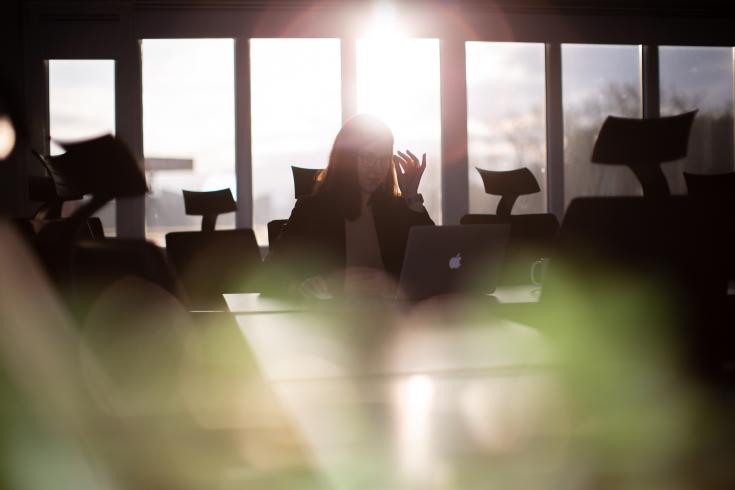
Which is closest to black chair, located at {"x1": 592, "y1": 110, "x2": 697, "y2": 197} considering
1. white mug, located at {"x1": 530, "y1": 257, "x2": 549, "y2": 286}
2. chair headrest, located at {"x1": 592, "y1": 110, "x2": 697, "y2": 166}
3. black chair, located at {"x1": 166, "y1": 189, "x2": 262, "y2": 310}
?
chair headrest, located at {"x1": 592, "y1": 110, "x2": 697, "y2": 166}

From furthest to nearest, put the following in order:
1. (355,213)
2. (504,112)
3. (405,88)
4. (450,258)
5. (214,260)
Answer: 1. (504,112)
2. (405,88)
3. (355,213)
4. (214,260)
5. (450,258)

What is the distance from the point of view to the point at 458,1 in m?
6.99

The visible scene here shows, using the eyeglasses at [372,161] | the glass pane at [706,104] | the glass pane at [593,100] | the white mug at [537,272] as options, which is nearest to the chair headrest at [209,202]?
the eyeglasses at [372,161]

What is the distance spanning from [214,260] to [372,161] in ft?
2.74

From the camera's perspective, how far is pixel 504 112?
→ 289 inches

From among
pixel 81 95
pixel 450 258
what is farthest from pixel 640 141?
pixel 81 95

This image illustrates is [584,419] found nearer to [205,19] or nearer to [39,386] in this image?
[39,386]

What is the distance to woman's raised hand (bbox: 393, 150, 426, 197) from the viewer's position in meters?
3.12

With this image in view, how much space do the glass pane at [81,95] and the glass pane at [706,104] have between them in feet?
21.4

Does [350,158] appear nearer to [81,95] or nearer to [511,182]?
[511,182]

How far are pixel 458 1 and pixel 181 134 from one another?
11.2ft

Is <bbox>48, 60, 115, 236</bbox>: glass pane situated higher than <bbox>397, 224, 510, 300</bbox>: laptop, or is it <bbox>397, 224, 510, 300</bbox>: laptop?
<bbox>48, 60, 115, 236</bbox>: glass pane

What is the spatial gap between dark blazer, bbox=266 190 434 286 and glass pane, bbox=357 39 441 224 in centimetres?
429

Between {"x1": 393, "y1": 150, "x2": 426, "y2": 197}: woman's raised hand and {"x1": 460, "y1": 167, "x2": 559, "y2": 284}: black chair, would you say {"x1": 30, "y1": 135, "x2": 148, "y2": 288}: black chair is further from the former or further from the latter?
{"x1": 393, "y1": 150, "x2": 426, "y2": 197}: woman's raised hand
